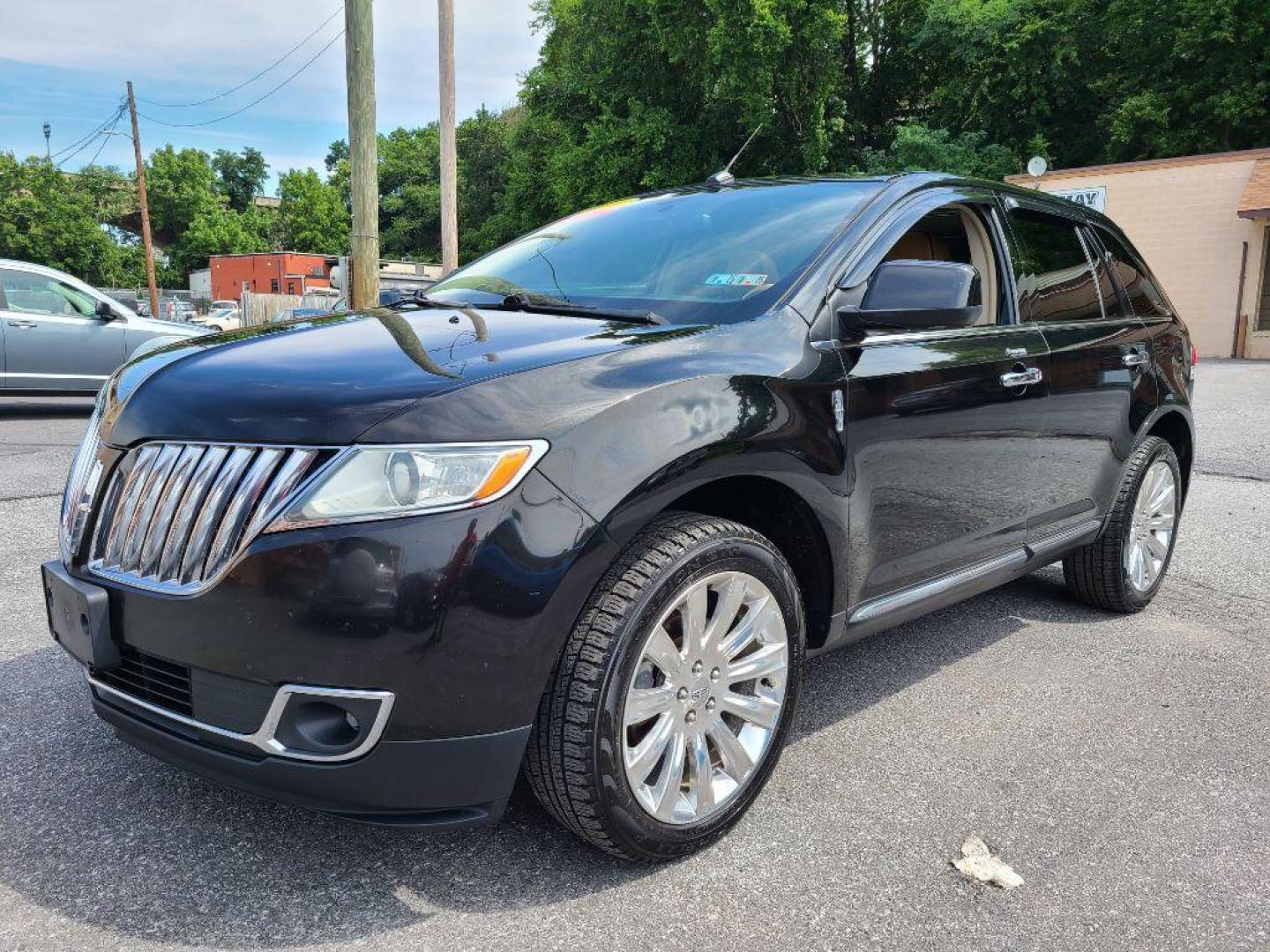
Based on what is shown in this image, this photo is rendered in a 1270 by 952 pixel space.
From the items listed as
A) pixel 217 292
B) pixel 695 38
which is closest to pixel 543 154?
pixel 695 38

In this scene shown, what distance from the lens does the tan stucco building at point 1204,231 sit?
74.8ft

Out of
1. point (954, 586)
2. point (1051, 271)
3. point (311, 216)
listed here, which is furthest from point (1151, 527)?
point (311, 216)

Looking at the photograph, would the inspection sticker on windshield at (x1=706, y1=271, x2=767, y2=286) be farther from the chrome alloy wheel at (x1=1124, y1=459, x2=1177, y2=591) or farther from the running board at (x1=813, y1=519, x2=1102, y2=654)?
the chrome alloy wheel at (x1=1124, y1=459, x2=1177, y2=591)

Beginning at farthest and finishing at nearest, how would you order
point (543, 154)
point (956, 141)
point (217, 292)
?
point (217, 292) < point (543, 154) < point (956, 141)

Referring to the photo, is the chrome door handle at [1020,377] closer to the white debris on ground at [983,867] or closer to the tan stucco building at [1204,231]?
the white debris on ground at [983,867]

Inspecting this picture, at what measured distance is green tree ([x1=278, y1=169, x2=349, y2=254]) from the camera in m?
81.9

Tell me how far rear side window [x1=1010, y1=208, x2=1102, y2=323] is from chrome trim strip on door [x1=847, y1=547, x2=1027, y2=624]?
33.8 inches

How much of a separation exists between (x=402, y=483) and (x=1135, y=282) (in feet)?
12.3

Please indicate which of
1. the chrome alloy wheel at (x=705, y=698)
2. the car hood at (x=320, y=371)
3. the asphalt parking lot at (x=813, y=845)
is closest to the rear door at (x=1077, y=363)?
the asphalt parking lot at (x=813, y=845)

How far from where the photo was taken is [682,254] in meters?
3.16

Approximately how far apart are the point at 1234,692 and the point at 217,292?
64.5 metres

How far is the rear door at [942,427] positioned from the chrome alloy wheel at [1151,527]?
1.07 m

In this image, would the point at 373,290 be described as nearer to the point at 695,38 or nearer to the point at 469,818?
the point at 469,818

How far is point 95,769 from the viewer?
2.68 m
